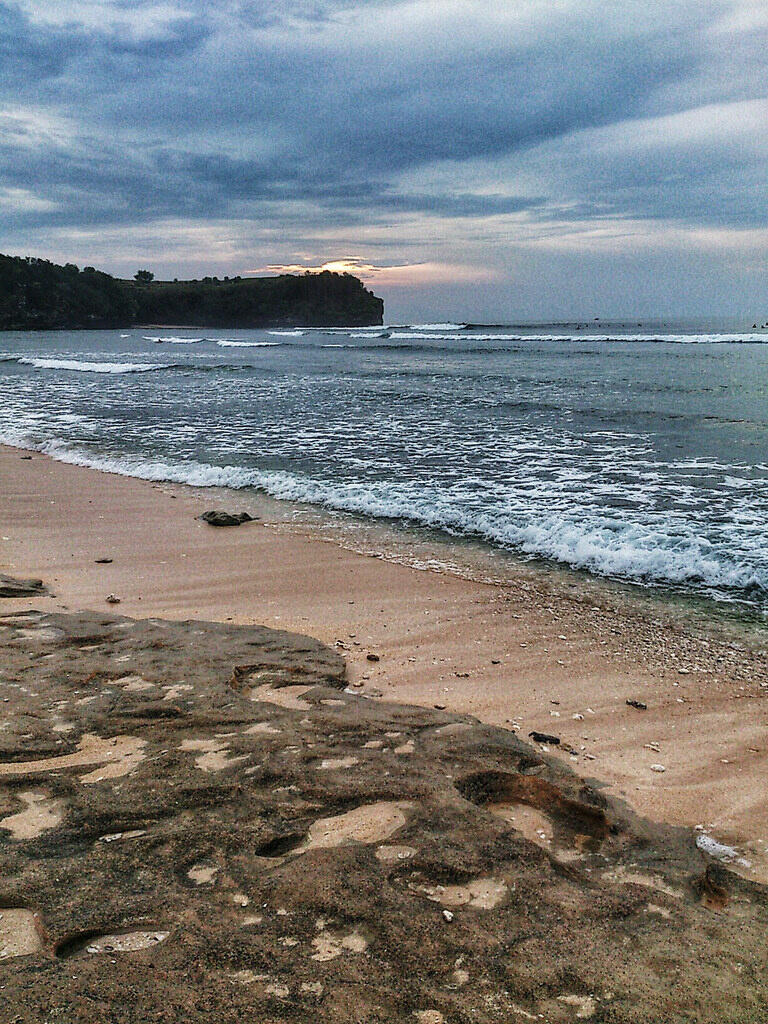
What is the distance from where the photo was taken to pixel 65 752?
260 cm

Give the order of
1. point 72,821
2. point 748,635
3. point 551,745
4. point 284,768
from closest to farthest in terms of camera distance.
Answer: point 72,821, point 284,768, point 551,745, point 748,635

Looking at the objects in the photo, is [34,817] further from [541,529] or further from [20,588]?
[541,529]

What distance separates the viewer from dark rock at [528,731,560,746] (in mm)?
3182

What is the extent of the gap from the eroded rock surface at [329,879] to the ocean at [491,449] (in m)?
3.33

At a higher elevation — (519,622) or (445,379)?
(445,379)

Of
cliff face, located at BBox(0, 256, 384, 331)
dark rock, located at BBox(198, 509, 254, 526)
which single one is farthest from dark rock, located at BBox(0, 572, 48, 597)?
cliff face, located at BBox(0, 256, 384, 331)

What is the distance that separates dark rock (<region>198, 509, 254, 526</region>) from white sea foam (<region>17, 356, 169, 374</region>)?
24186mm

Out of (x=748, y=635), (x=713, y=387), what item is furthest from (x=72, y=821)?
(x=713, y=387)

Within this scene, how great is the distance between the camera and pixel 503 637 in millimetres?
4391

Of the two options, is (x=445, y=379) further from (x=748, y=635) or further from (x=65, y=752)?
(x=65, y=752)

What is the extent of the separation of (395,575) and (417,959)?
395 centimetres

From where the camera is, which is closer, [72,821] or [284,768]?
A: [72,821]

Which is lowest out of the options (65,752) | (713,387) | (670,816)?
(670,816)

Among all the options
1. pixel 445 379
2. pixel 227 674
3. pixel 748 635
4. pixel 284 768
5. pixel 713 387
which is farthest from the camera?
pixel 445 379
